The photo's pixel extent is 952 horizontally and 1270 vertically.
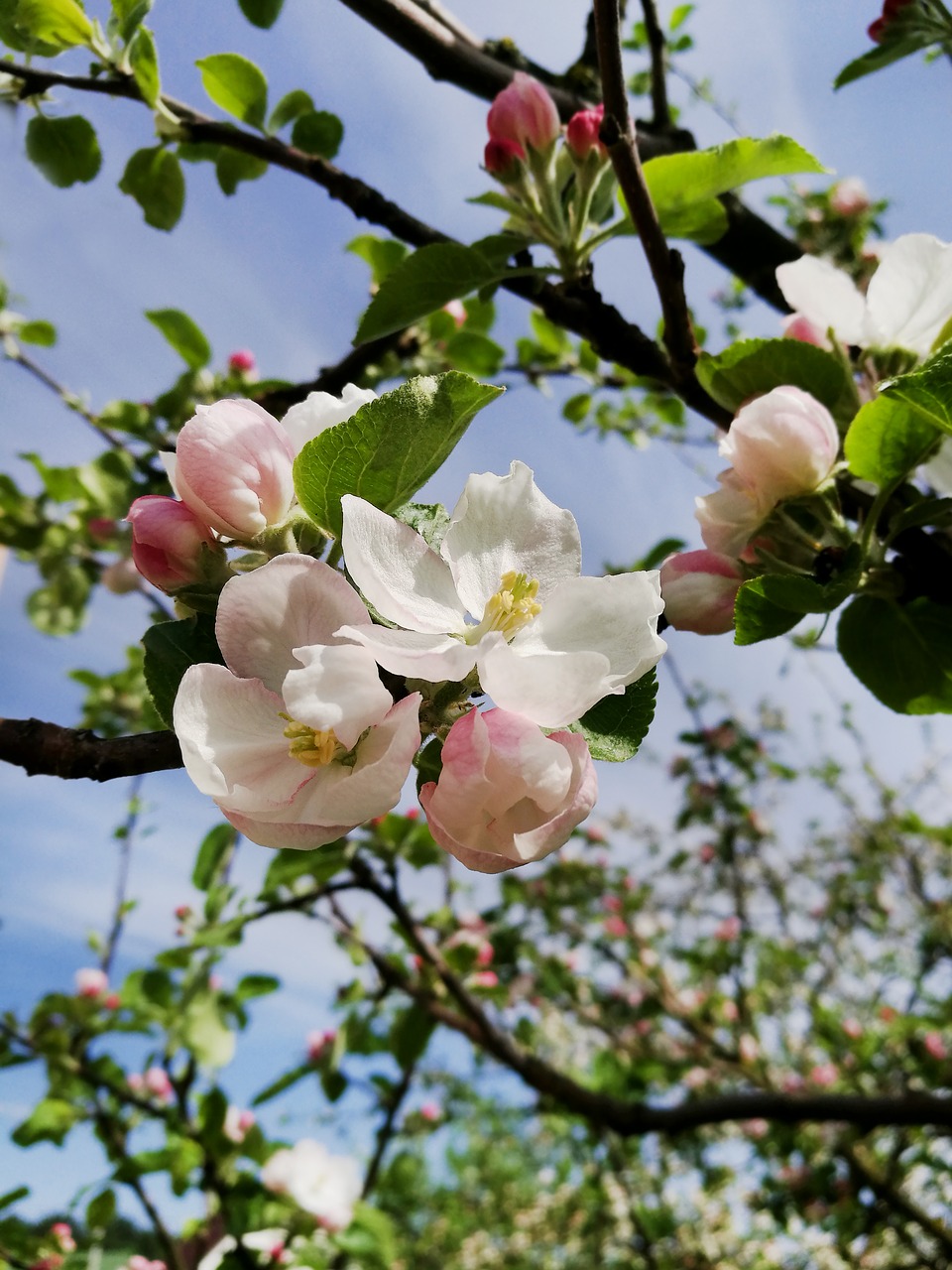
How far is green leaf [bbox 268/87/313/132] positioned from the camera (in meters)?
1.21

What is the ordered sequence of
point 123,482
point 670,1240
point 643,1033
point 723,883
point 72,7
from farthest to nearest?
point 723,883, point 643,1033, point 670,1240, point 123,482, point 72,7

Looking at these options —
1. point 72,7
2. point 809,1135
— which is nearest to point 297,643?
point 72,7

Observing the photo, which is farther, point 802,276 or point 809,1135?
point 809,1135

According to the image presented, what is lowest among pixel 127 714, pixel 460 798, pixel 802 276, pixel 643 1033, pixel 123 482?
pixel 460 798

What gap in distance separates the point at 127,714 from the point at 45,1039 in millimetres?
1286

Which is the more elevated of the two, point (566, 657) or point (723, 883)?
point (723, 883)

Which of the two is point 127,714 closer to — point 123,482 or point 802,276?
point 123,482

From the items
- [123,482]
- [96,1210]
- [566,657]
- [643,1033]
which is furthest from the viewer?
[643,1033]

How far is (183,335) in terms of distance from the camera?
1651 mm

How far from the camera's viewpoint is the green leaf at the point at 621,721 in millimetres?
528

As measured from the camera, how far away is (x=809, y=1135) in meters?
3.11

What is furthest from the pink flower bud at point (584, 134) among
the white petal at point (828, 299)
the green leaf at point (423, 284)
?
the white petal at point (828, 299)

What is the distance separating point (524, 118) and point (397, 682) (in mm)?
804

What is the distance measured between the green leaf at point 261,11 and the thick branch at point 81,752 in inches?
43.5
